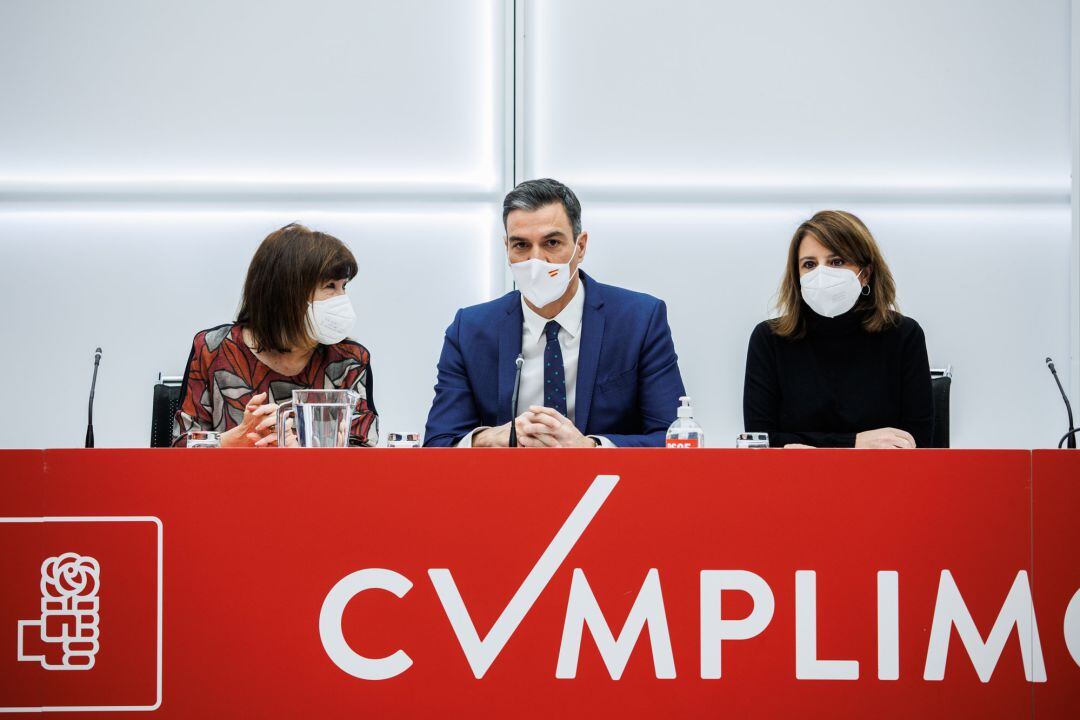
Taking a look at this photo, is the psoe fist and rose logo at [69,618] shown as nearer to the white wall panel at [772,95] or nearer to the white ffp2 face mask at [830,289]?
the white ffp2 face mask at [830,289]

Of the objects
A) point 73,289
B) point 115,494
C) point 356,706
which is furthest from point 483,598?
point 73,289

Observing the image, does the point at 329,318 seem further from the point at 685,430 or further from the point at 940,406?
A: the point at 940,406

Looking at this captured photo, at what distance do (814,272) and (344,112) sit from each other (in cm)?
186

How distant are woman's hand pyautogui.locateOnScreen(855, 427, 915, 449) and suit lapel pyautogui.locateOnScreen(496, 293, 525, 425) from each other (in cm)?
83

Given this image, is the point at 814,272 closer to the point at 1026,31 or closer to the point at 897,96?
the point at 897,96

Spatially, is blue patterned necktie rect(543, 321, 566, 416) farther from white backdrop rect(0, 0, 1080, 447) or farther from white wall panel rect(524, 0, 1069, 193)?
white wall panel rect(524, 0, 1069, 193)

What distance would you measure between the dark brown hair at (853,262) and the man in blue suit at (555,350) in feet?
1.24

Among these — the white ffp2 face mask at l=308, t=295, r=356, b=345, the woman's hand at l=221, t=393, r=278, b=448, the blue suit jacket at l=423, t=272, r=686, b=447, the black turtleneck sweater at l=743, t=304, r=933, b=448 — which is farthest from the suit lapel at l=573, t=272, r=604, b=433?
the woman's hand at l=221, t=393, r=278, b=448

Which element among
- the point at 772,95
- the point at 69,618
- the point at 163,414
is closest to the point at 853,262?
the point at 772,95

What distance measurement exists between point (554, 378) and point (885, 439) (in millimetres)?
783

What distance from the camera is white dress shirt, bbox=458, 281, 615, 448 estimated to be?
7.51 feet

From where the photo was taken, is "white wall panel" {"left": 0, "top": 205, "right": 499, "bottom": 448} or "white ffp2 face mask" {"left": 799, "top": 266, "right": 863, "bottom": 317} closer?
"white ffp2 face mask" {"left": 799, "top": 266, "right": 863, "bottom": 317}

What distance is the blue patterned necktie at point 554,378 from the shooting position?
2258 mm

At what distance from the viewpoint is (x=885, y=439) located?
6.67 feet
